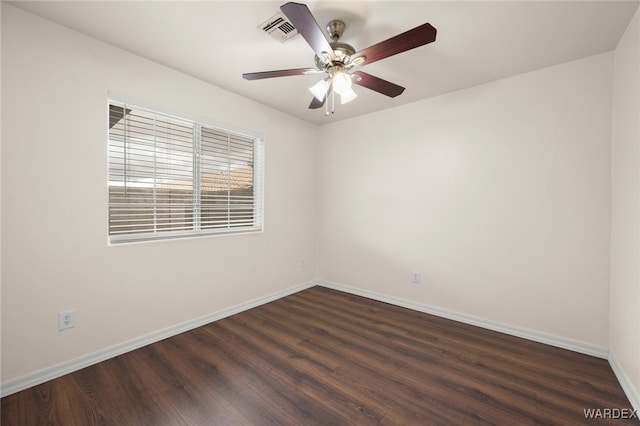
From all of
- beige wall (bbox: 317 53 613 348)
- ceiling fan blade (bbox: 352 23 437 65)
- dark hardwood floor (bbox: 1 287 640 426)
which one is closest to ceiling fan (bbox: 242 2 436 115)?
ceiling fan blade (bbox: 352 23 437 65)

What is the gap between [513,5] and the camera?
5.43 feet

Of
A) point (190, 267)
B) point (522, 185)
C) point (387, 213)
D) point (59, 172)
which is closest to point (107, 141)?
point (59, 172)

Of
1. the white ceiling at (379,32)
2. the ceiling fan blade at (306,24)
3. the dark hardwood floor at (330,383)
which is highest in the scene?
the white ceiling at (379,32)

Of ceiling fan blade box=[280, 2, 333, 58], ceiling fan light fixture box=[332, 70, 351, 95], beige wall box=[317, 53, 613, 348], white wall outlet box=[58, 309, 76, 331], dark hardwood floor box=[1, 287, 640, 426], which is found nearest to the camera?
ceiling fan blade box=[280, 2, 333, 58]

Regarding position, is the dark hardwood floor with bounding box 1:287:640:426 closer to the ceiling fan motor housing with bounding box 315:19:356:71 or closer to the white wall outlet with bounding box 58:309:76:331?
the white wall outlet with bounding box 58:309:76:331

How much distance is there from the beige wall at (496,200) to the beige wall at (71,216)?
79.9 inches

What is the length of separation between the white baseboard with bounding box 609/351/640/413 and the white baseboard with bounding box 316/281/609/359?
0.14m

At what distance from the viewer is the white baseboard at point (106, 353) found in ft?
5.73

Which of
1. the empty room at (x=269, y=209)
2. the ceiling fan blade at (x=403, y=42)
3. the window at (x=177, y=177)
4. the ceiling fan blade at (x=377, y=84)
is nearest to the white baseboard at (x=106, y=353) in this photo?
the empty room at (x=269, y=209)

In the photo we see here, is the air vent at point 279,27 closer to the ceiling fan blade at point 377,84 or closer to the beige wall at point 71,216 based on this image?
the ceiling fan blade at point 377,84

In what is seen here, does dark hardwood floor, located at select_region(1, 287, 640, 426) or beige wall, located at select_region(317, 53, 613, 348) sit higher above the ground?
beige wall, located at select_region(317, 53, 613, 348)

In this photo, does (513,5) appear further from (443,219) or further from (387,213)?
(387,213)

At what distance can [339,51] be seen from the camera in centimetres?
178

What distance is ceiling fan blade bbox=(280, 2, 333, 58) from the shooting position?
128cm
